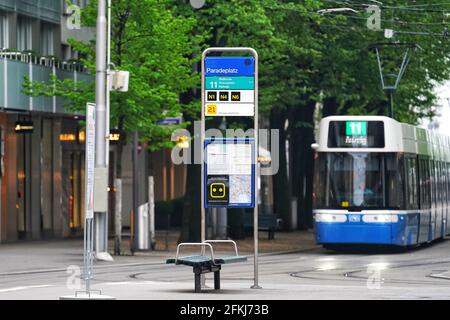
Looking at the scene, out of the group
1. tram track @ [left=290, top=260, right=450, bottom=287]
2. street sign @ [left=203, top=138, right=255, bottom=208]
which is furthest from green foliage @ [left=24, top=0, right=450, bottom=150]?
street sign @ [left=203, top=138, right=255, bottom=208]

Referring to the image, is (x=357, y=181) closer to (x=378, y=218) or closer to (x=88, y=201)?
(x=378, y=218)

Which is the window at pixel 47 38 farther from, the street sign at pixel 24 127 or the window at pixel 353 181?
the window at pixel 353 181

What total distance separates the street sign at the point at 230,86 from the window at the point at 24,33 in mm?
21925

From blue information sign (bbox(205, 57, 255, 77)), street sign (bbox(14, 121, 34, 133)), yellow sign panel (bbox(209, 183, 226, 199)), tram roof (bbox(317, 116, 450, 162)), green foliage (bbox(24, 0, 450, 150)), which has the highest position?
green foliage (bbox(24, 0, 450, 150))

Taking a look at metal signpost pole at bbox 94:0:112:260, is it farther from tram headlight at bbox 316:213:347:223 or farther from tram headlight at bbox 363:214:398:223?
tram headlight at bbox 363:214:398:223

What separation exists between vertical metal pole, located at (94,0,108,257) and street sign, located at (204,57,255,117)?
11.2m

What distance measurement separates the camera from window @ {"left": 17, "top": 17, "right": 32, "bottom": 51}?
45.7m

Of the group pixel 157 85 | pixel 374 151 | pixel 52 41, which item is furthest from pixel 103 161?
pixel 52 41

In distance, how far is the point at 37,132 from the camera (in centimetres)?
4838

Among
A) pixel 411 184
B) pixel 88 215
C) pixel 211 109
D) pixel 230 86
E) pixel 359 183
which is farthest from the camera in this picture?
pixel 411 184

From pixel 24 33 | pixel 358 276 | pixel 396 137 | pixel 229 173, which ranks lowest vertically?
pixel 358 276

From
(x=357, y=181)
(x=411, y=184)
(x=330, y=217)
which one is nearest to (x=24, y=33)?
(x=330, y=217)

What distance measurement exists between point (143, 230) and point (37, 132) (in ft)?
32.7

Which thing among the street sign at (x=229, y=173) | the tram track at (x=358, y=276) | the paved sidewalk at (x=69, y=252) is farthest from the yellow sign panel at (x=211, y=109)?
the paved sidewalk at (x=69, y=252)
